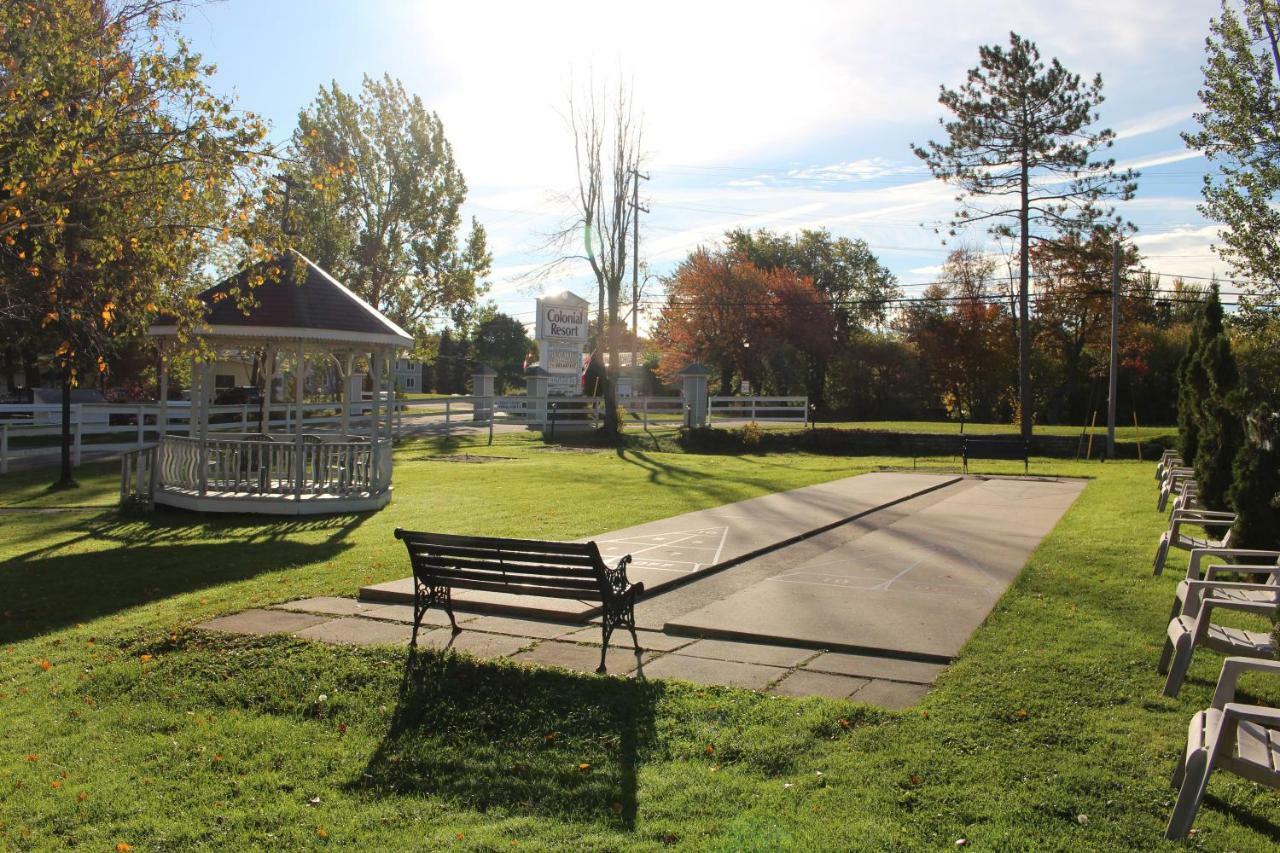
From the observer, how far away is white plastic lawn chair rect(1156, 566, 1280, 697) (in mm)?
5707

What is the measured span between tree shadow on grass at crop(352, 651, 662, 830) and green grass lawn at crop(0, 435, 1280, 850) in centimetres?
2

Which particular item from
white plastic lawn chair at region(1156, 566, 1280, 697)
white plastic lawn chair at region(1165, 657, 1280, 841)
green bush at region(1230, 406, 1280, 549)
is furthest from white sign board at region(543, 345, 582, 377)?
white plastic lawn chair at region(1165, 657, 1280, 841)

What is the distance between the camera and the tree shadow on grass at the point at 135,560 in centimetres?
890

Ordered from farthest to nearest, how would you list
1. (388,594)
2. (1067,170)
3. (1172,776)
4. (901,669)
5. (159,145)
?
(1067,170) → (159,145) → (388,594) → (901,669) → (1172,776)

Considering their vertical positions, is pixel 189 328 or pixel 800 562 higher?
pixel 189 328

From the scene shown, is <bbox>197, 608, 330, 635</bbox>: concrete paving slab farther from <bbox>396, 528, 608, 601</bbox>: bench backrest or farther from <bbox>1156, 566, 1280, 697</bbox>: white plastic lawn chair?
<bbox>1156, 566, 1280, 697</bbox>: white plastic lawn chair

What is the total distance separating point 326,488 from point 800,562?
8246 millimetres

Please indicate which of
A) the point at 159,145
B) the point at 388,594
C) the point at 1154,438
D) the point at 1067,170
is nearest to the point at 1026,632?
the point at 388,594

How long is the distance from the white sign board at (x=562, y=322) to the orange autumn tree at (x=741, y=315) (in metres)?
16.5

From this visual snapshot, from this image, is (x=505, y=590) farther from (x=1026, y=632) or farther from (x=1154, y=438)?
(x=1154, y=438)

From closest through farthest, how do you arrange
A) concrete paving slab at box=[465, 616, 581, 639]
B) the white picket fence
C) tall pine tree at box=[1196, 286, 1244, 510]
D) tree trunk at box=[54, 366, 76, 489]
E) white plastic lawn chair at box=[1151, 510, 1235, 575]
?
1. concrete paving slab at box=[465, 616, 581, 639]
2. white plastic lawn chair at box=[1151, 510, 1235, 575]
3. tall pine tree at box=[1196, 286, 1244, 510]
4. tree trunk at box=[54, 366, 76, 489]
5. the white picket fence

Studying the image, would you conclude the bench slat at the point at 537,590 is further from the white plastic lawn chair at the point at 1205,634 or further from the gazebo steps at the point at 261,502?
the gazebo steps at the point at 261,502

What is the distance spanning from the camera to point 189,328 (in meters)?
12.9

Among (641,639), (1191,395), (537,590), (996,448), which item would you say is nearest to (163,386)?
(537,590)
